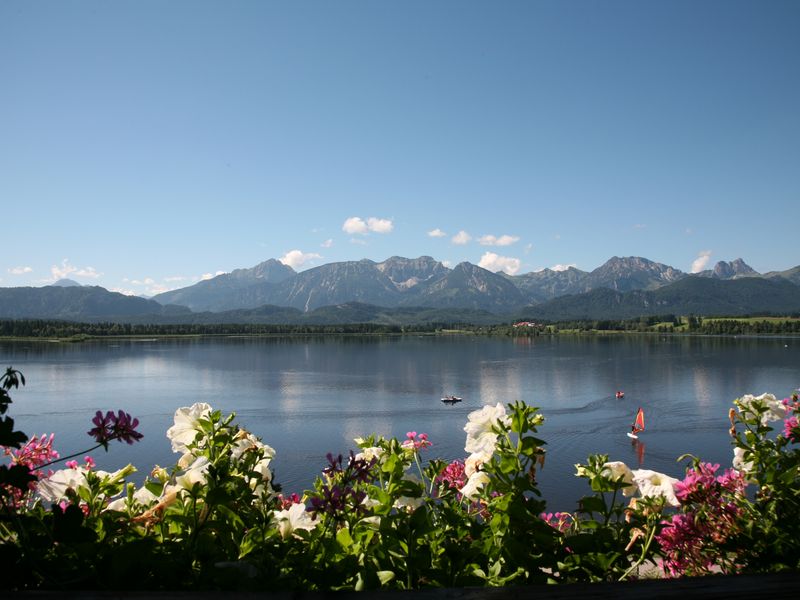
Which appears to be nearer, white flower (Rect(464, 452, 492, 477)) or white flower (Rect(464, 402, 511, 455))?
white flower (Rect(464, 402, 511, 455))

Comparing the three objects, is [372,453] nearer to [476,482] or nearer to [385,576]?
[476,482]

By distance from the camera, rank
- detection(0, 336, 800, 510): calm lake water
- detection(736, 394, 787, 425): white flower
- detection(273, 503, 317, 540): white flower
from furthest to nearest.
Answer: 1. detection(0, 336, 800, 510): calm lake water
2. detection(736, 394, 787, 425): white flower
3. detection(273, 503, 317, 540): white flower

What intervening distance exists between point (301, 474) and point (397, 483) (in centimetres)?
2443

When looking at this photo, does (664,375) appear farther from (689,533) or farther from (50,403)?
(689,533)

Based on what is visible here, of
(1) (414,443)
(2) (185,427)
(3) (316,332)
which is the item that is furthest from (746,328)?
(2) (185,427)

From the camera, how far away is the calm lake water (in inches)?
1164

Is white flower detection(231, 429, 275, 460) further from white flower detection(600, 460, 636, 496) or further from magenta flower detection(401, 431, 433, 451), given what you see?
white flower detection(600, 460, 636, 496)

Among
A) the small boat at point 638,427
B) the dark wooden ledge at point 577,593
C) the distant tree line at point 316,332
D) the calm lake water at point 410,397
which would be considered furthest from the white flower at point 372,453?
the distant tree line at point 316,332

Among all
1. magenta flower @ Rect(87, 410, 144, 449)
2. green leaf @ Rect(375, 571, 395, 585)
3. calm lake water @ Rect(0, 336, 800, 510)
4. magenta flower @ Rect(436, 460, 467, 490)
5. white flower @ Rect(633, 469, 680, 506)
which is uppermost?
→ magenta flower @ Rect(87, 410, 144, 449)

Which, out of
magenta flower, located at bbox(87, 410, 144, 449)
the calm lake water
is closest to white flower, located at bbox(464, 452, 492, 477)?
magenta flower, located at bbox(87, 410, 144, 449)

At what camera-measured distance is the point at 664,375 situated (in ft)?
218

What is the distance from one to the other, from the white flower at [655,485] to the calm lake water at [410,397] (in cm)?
1933

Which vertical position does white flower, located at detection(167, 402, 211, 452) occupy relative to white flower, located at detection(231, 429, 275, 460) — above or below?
above

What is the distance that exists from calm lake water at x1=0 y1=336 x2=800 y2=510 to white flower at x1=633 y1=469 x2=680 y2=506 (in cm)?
1933
